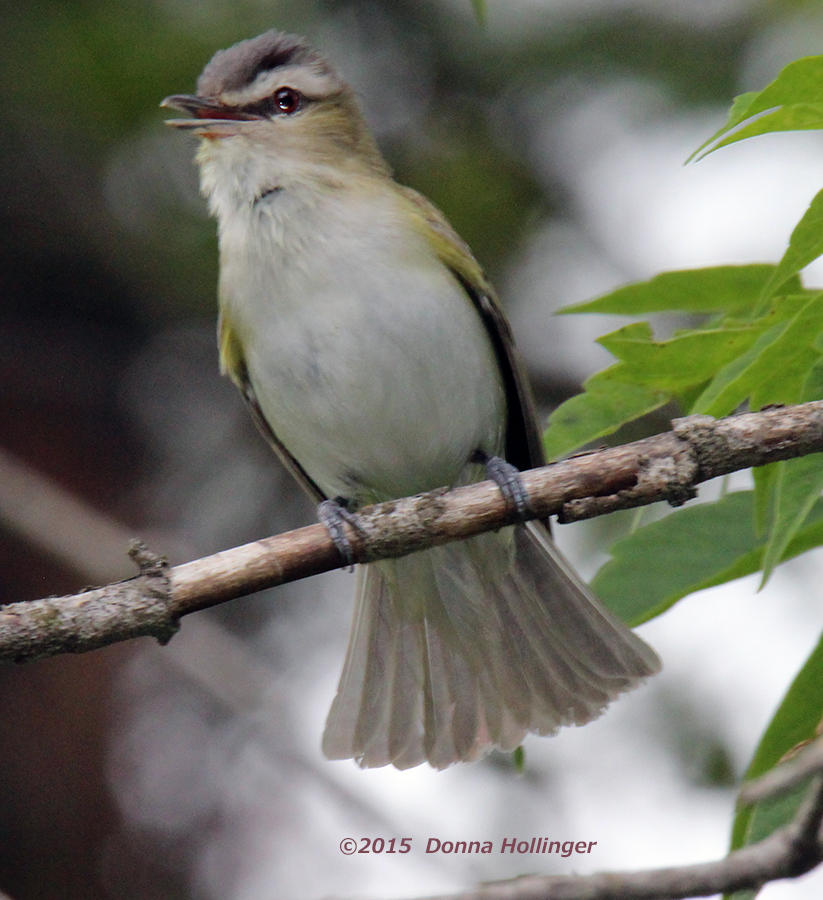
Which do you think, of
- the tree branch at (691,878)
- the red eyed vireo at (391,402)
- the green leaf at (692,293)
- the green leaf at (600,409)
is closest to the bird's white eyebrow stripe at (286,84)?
the red eyed vireo at (391,402)

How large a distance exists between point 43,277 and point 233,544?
1.67 meters

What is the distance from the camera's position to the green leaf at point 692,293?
122 inches

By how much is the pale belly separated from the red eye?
85cm

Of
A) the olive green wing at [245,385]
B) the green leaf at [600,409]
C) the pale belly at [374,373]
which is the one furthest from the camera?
the olive green wing at [245,385]

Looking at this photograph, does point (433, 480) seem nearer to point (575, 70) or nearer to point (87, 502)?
point (87, 502)

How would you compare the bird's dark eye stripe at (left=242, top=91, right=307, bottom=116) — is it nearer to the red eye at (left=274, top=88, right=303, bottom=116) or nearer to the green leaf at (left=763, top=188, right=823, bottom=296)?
the red eye at (left=274, top=88, right=303, bottom=116)

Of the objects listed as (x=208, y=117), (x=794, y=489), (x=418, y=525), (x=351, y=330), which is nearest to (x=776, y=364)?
(x=794, y=489)

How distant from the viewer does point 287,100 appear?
4.64m

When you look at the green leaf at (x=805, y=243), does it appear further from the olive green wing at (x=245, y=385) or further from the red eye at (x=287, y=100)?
the red eye at (x=287, y=100)

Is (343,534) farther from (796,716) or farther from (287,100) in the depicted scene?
(287,100)

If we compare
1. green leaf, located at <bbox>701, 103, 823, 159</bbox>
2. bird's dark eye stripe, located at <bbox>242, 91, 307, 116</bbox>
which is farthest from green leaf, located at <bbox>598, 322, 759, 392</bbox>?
bird's dark eye stripe, located at <bbox>242, 91, 307, 116</bbox>

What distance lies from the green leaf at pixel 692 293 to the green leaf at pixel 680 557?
501 mm

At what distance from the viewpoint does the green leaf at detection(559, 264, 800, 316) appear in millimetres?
3094

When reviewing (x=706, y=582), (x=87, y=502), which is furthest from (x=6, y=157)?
(x=706, y=582)
